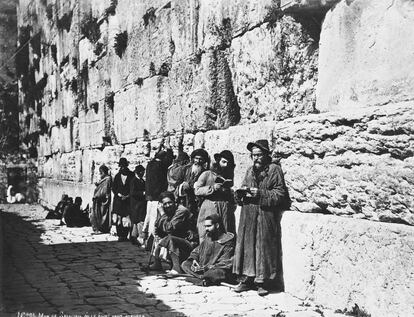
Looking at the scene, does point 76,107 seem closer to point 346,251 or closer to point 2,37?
point 2,37

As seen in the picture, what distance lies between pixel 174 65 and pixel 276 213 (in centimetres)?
396

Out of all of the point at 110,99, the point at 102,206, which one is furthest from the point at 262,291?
the point at 110,99

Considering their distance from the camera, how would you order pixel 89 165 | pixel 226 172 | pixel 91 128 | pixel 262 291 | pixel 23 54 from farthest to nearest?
pixel 23 54 < pixel 89 165 < pixel 91 128 < pixel 226 172 < pixel 262 291

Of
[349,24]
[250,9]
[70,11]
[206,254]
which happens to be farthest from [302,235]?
[70,11]

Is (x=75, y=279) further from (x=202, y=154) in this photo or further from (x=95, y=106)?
(x=95, y=106)

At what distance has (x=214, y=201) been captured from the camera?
7.01 metres

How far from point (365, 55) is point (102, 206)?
7.58 metres

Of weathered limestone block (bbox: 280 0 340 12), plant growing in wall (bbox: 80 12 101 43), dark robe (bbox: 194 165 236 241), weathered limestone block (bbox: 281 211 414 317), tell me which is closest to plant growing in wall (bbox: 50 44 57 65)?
plant growing in wall (bbox: 80 12 101 43)

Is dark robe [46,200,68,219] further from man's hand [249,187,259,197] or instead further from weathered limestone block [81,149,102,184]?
man's hand [249,187,259,197]

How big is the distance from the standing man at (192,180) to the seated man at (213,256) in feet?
2.85

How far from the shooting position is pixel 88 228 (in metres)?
12.9

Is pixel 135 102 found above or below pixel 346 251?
above

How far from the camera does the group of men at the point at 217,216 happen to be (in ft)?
19.8

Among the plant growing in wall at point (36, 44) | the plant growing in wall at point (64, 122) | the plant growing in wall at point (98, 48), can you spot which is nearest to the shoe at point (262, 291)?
the plant growing in wall at point (98, 48)
